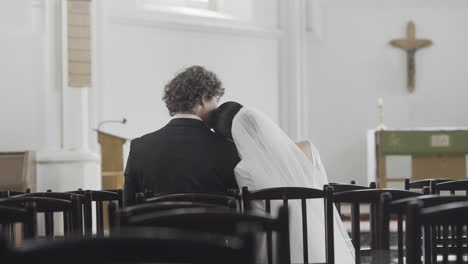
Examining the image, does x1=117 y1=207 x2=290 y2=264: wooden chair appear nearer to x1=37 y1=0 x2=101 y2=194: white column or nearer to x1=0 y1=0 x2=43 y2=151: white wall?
x1=37 y1=0 x2=101 y2=194: white column

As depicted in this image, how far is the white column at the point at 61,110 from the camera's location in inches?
324

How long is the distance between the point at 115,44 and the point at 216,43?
63.5 inches

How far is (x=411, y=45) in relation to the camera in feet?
39.6

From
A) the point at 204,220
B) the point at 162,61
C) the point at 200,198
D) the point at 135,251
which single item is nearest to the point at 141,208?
the point at 204,220

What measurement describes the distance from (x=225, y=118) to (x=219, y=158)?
0.76ft

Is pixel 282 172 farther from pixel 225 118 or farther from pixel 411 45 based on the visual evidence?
pixel 411 45

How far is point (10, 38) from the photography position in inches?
342

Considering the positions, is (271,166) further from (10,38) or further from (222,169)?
(10,38)

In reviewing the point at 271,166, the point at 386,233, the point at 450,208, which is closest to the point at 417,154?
the point at 271,166

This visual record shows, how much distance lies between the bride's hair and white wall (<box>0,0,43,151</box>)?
16.5 ft

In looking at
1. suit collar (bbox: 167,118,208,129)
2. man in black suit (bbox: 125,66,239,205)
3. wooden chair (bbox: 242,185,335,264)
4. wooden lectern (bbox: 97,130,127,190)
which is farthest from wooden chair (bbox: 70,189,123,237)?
wooden lectern (bbox: 97,130,127,190)

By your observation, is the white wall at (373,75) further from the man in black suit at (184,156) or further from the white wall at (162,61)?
the man in black suit at (184,156)

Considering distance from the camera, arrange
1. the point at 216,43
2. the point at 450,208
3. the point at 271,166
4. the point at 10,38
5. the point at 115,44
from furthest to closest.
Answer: the point at 216,43, the point at 115,44, the point at 10,38, the point at 271,166, the point at 450,208

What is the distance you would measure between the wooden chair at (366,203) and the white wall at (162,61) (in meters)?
6.31
